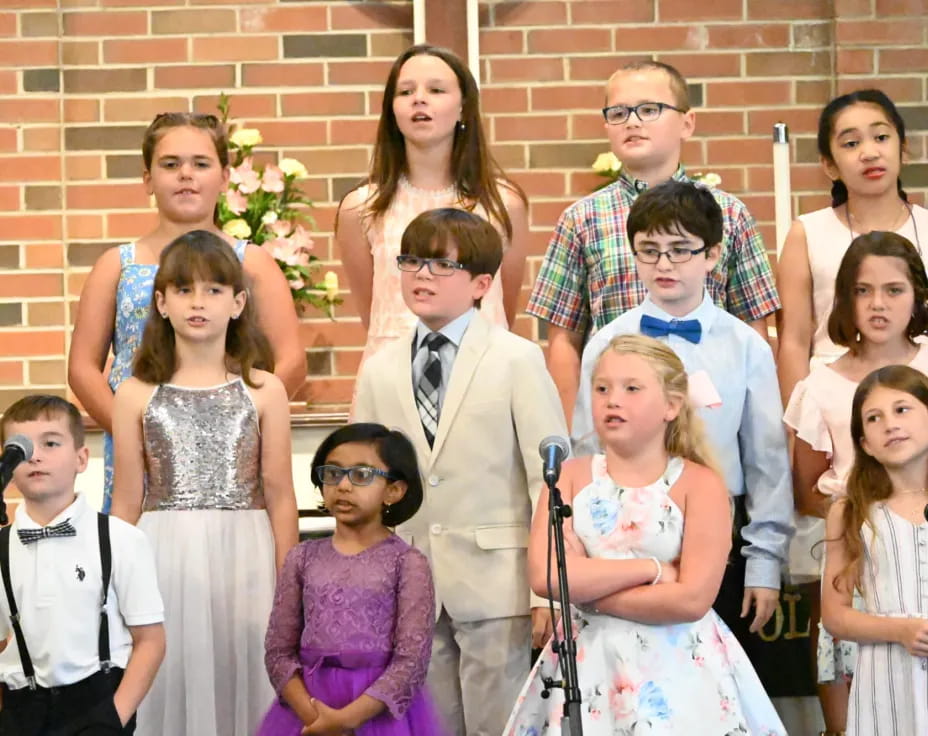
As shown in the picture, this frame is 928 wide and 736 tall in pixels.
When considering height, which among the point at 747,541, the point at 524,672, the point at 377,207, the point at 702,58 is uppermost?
the point at 702,58

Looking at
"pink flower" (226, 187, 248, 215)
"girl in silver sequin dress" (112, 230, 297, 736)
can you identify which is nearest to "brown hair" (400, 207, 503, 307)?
"girl in silver sequin dress" (112, 230, 297, 736)

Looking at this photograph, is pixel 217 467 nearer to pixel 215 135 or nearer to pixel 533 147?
pixel 215 135

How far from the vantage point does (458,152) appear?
13.9ft

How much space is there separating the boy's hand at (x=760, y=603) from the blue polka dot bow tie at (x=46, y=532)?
1431mm

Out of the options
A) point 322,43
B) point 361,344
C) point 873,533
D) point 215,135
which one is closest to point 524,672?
point 873,533

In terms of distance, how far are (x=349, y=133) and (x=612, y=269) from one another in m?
1.83

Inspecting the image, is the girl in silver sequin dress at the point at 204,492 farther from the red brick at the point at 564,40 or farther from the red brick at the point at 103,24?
the red brick at the point at 564,40

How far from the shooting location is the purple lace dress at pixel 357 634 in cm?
326

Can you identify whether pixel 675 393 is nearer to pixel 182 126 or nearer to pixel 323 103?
pixel 182 126

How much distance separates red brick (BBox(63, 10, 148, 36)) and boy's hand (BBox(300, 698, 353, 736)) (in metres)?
3.10

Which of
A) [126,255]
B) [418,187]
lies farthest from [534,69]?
[126,255]

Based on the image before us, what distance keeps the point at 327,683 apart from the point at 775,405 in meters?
1.18

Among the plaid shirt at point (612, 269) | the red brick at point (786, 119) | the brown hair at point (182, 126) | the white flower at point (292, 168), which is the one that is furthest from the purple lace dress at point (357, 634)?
the red brick at point (786, 119)

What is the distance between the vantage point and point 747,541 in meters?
3.68
